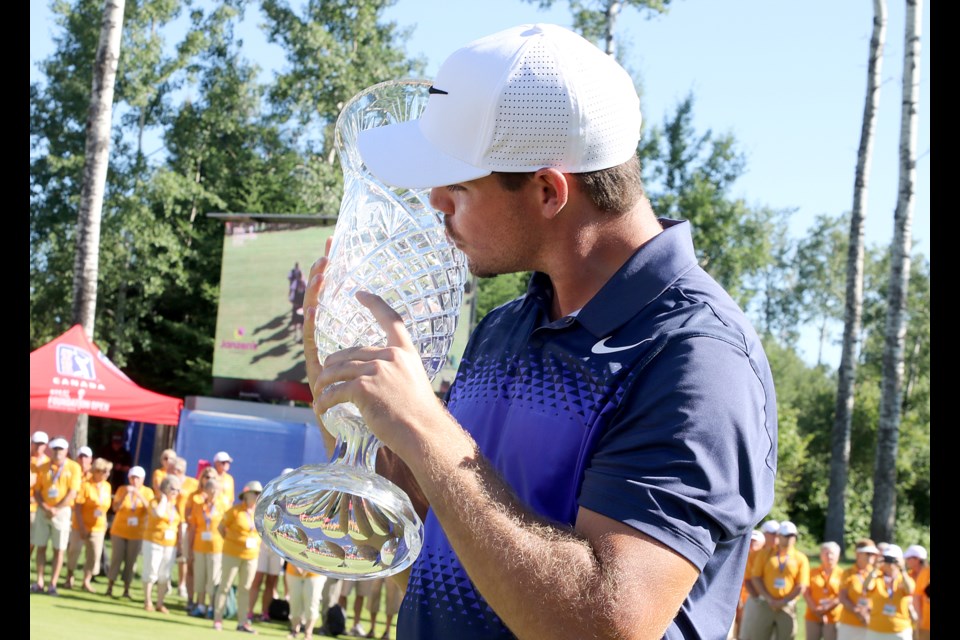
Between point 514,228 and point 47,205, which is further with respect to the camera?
point 47,205

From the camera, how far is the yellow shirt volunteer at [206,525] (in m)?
14.6

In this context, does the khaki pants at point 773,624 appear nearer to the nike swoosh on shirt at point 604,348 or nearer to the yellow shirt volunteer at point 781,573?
the yellow shirt volunteer at point 781,573

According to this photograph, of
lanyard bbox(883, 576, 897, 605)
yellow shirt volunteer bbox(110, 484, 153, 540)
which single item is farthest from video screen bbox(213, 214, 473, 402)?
lanyard bbox(883, 576, 897, 605)

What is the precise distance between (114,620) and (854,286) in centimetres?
1290

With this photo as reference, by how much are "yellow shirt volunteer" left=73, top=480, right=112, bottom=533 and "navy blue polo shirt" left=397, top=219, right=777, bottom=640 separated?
598 inches

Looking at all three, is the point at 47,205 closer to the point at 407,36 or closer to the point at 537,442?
the point at 407,36

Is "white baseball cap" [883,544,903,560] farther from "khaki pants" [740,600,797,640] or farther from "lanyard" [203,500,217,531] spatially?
"lanyard" [203,500,217,531]

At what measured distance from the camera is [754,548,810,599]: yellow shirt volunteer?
1398cm

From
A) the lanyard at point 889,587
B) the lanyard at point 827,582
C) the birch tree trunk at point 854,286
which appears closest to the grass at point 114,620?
the lanyard at point 827,582

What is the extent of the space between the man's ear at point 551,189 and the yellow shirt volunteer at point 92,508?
15.6m

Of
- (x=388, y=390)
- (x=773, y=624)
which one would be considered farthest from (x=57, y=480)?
(x=388, y=390)

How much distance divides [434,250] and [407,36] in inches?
1305
